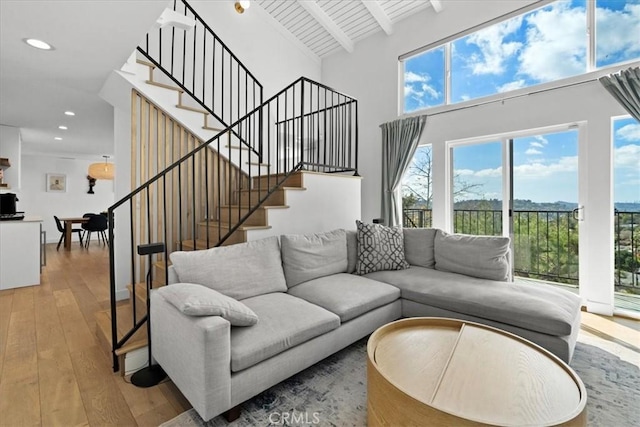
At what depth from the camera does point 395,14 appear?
15.0ft

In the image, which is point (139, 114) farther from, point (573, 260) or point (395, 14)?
point (573, 260)

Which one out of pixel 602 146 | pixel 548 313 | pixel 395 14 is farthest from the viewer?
pixel 395 14

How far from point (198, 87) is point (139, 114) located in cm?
134

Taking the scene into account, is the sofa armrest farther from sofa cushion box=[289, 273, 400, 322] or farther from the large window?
the large window

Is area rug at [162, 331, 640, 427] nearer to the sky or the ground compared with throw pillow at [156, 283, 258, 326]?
nearer to the ground

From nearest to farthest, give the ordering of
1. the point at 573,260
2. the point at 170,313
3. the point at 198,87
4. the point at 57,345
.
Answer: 1. the point at 170,313
2. the point at 57,345
3. the point at 573,260
4. the point at 198,87

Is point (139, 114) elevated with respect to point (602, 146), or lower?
elevated

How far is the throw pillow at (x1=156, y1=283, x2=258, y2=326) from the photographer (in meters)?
1.46

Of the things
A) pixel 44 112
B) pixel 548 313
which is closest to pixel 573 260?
pixel 548 313

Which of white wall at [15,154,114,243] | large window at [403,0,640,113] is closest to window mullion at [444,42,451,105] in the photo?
large window at [403,0,640,113]

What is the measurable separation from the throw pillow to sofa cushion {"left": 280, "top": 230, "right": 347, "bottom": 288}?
2.88ft

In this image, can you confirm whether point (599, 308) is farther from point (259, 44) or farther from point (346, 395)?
point (259, 44)

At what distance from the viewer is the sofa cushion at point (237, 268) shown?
2002 mm

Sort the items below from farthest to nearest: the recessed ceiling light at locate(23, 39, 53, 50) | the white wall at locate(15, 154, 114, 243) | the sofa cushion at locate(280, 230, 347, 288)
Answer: the white wall at locate(15, 154, 114, 243) < the sofa cushion at locate(280, 230, 347, 288) < the recessed ceiling light at locate(23, 39, 53, 50)
